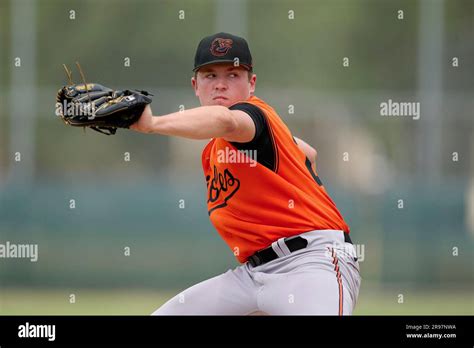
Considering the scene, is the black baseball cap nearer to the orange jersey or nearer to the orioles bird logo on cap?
the orioles bird logo on cap

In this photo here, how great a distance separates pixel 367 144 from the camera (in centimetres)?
1350

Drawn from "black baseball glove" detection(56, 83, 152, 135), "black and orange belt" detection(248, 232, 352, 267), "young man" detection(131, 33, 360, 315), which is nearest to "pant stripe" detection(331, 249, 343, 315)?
"young man" detection(131, 33, 360, 315)

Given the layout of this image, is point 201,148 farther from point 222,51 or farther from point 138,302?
point 222,51

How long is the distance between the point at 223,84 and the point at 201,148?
8158 mm

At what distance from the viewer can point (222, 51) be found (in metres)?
5.00

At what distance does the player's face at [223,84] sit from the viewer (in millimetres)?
5031

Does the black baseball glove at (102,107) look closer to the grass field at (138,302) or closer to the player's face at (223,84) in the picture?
the player's face at (223,84)

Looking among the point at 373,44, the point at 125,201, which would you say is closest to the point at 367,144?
the point at 373,44

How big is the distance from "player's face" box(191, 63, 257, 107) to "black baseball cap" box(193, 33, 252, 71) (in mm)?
45

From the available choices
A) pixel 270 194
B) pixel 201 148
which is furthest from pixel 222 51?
pixel 201 148

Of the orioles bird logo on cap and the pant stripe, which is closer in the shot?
the pant stripe

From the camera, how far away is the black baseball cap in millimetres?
4996
